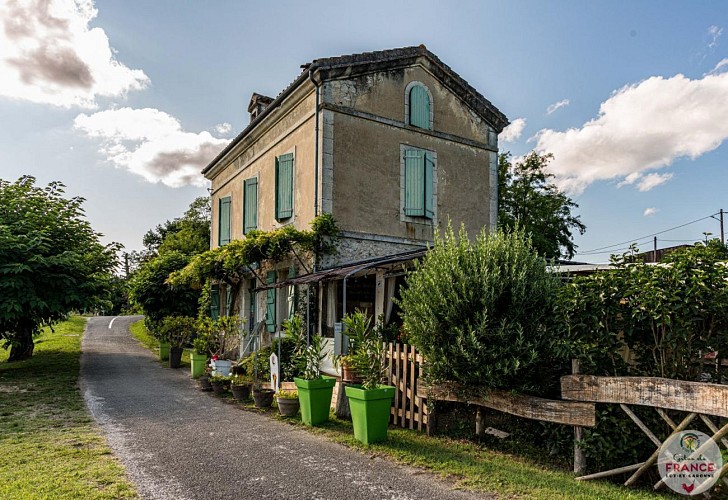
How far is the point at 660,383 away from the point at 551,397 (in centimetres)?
139

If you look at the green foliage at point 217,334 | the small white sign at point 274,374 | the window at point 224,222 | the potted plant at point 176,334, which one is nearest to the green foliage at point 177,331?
the potted plant at point 176,334

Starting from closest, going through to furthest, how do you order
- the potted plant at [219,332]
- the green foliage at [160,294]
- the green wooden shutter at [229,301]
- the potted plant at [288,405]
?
the potted plant at [288,405] → the potted plant at [219,332] → the green wooden shutter at [229,301] → the green foliage at [160,294]

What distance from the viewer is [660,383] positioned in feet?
15.5

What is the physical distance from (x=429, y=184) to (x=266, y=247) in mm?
4274

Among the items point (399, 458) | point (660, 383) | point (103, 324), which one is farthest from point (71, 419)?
point (103, 324)

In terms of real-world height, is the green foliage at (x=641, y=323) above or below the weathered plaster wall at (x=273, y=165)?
below

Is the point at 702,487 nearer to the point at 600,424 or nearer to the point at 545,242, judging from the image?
the point at 600,424

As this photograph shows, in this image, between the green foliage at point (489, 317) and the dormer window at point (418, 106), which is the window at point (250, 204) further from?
the green foliage at point (489, 317)

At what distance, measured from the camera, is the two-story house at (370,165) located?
11.3 meters

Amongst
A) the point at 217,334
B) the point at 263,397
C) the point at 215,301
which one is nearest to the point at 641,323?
the point at 263,397

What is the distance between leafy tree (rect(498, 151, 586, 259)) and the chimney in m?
13.6

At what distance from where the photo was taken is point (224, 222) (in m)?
17.2

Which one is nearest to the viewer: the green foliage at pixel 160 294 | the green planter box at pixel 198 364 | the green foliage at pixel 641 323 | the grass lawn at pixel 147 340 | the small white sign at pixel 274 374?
the green foliage at pixel 641 323

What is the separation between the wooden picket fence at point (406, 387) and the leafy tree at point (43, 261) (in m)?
9.40
